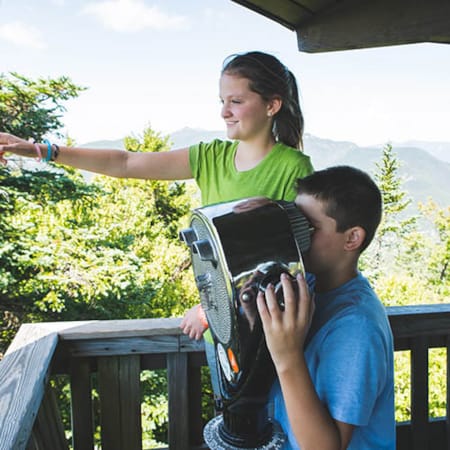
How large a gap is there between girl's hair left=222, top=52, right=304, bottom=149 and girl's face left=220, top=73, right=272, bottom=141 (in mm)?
13

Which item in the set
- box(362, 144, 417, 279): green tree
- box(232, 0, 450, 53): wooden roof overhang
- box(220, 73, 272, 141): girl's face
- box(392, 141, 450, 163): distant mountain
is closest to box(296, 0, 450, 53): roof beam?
box(232, 0, 450, 53): wooden roof overhang

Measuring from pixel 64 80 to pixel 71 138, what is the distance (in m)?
6.44

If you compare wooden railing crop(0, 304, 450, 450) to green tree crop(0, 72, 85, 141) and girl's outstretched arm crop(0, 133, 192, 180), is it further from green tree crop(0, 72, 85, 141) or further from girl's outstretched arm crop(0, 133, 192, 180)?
green tree crop(0, 72, 85, 141)

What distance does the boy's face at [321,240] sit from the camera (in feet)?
2.45

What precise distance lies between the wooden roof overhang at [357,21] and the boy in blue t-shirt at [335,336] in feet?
2.18

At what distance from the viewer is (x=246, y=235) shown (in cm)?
62

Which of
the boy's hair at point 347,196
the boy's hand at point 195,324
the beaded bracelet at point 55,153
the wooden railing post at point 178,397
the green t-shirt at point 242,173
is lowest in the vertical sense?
the wooden railing post at point 178,397

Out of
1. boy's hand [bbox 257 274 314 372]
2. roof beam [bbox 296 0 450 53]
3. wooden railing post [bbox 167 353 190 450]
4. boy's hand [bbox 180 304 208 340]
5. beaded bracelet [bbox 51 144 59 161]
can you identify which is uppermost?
roof beam [bbox 296 0 450 53]

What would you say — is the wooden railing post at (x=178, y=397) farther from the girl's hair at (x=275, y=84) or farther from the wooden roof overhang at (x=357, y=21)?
the wooden roof overhang at (x=357, y=21)

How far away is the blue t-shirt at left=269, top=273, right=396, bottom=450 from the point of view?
0.67 metres

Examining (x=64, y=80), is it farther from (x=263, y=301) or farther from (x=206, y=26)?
(x=206, y=26)

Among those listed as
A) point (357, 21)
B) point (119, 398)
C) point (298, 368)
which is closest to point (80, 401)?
point (119, 398)

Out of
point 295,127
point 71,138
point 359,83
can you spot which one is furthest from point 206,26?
point 295,127

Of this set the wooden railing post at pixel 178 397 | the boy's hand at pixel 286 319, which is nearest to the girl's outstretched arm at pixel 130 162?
the wooden railing post at pixel 178 397
